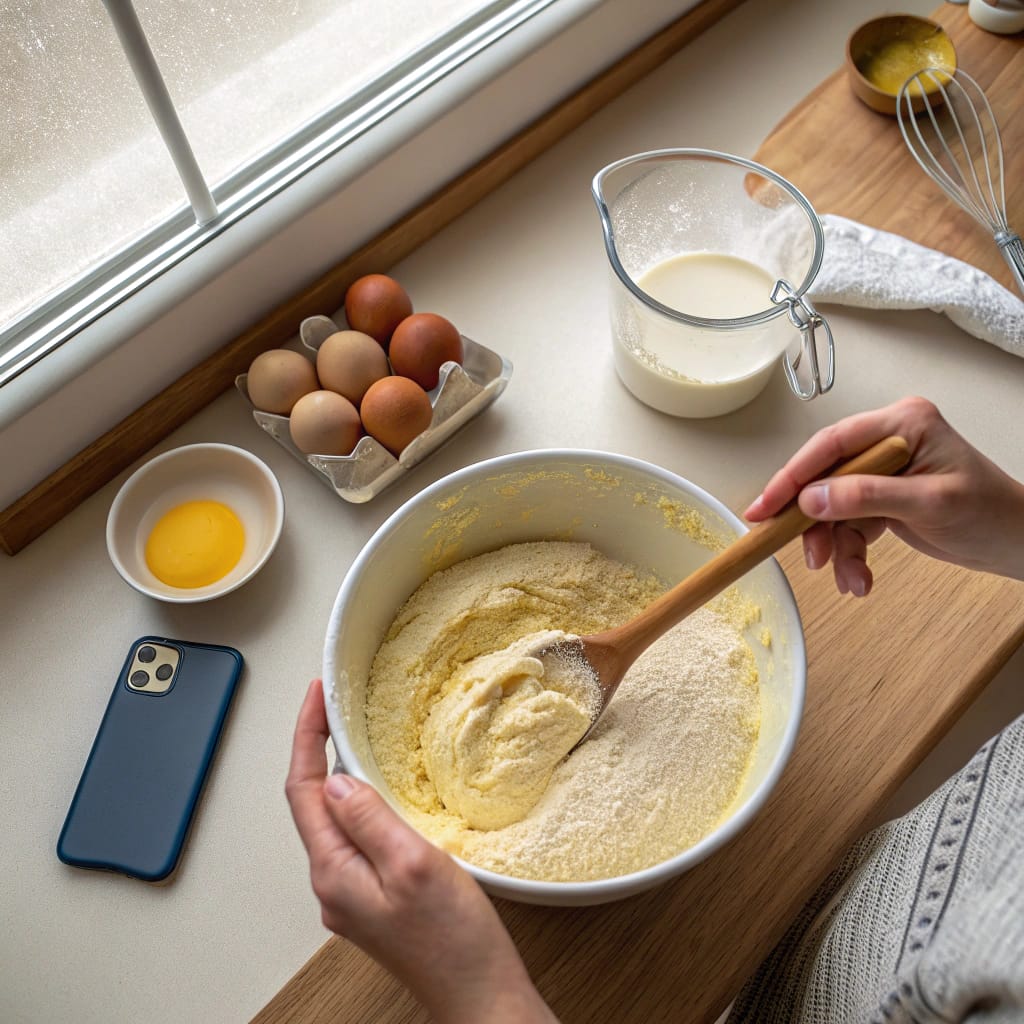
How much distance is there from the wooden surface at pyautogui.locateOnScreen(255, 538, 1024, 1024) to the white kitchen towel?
1.01 ft

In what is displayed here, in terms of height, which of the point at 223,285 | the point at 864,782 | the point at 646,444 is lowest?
the point at 864,782

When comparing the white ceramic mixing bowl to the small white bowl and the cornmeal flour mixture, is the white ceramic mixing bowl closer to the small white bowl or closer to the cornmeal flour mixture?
the cornmeal flour mixture

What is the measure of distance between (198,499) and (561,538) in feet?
1.24

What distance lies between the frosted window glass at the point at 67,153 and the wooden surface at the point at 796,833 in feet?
2.26

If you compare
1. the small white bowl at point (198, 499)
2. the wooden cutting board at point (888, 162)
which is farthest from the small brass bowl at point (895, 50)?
the small white bowl at point (198, 499)

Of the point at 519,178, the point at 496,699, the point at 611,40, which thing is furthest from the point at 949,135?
the point at 496,699

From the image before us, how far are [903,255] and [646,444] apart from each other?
0.39 meters

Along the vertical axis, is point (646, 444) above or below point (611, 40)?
below

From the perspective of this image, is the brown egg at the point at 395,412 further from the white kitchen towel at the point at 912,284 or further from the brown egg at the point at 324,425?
the white kitchen towel at the point at 912,284

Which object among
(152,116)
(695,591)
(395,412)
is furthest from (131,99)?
(695,591)

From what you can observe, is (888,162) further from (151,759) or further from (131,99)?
(151,759)

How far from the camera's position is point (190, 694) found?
0.90 meters

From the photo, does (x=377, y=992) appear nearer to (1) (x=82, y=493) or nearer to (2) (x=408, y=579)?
(2) (x=408, y=579)

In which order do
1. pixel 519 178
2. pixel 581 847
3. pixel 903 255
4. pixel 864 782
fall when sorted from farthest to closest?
pixel 519 178
pixel 903 255
pixel 864 782
pixel 581 847
